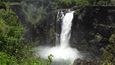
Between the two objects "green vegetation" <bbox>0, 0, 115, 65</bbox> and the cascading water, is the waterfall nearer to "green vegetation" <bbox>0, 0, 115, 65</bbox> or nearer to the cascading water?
the cascading water

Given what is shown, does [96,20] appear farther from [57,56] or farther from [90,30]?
[57,56]

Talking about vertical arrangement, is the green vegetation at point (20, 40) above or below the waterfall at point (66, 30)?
above

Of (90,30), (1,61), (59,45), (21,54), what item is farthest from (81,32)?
(1,61)

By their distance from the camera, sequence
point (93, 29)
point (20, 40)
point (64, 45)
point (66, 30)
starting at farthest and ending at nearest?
1. point (66, 30)
2. point (64, 45)
3. point (93, 29)
4. point (20, 40)

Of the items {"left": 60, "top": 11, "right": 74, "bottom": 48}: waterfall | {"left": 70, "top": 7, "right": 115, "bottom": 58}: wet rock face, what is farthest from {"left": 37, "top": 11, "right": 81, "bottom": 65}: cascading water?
{"left": 70, "top": 7, "right": 115, "bottom": 58}: wet rock face

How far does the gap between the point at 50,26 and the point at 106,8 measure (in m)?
8.63

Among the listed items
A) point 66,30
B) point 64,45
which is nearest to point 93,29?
point 66,30

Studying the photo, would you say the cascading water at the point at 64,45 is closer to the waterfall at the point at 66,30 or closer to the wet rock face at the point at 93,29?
the waterfall at the point at 66,30

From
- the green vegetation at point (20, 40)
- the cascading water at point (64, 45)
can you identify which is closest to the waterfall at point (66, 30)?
the cascading water at point (64, 45)

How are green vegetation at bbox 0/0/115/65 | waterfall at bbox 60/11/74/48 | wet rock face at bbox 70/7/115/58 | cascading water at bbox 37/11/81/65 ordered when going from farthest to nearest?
waterfall at bbox 60/11/74/48, cascading water at bbox 37/11/81/65, wet rock face at bbox 70/7/115/58, green vegetation at bbox 0/0/115/65

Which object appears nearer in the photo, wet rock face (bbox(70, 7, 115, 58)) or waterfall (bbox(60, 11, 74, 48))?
wet rock face (bbox(70, 7, 115, 58))

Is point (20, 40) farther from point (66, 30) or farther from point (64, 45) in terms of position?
point (66, 30)

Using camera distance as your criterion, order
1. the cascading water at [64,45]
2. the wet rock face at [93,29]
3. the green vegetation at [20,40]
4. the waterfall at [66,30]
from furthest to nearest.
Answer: the waterfall at [66,30] → the cascading water at [64,45] → the wet rock face at [93,29] → the green vegetation at [20,40]

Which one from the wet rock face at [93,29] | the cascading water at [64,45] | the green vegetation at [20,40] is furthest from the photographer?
the cascading water at [64,45]
